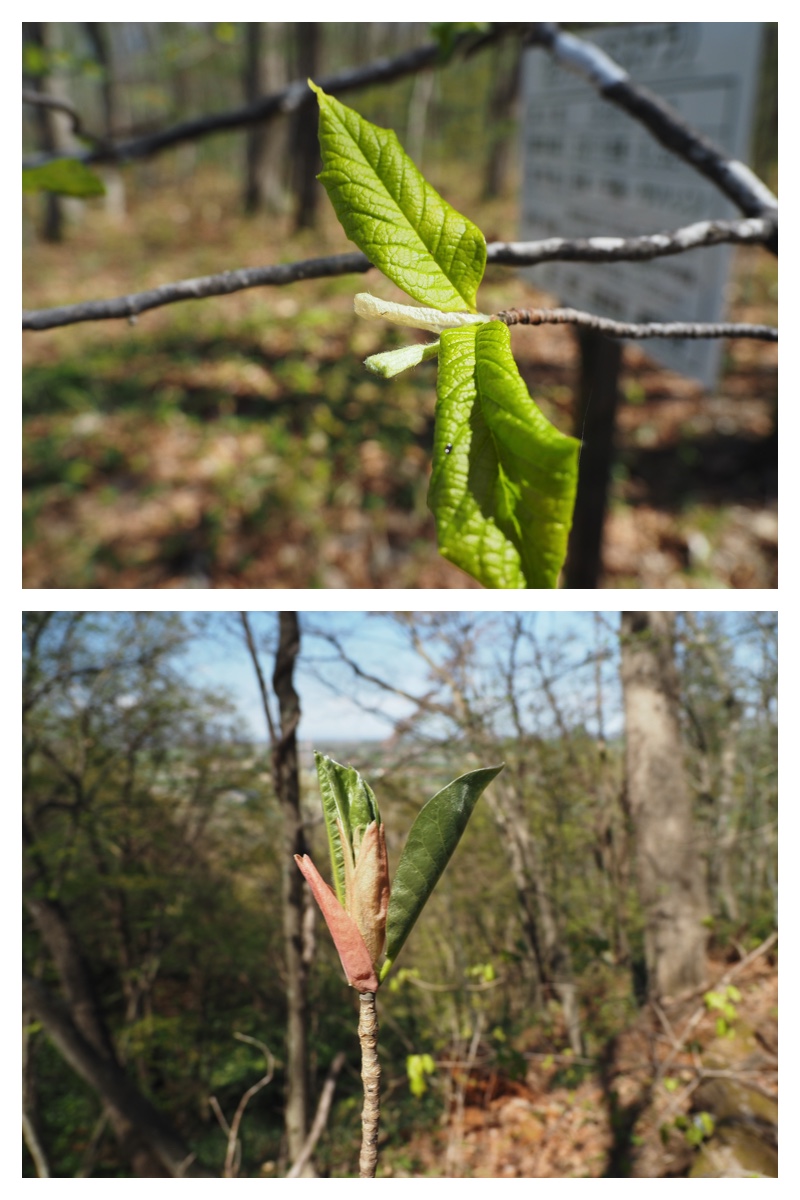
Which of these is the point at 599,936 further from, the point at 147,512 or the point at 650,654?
the point at 147,512

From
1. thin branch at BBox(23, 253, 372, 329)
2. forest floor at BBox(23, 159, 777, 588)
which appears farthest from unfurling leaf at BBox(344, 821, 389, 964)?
forest floor at BBox(23, 159, 777, 588)

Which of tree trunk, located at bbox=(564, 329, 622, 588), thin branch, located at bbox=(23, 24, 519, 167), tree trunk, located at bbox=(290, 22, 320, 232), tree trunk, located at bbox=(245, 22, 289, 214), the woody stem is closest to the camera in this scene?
the woody stem

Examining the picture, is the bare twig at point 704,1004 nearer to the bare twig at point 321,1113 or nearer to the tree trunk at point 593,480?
the bare twig at point 321,1113

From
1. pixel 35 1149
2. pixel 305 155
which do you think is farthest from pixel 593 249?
pixel 305 155

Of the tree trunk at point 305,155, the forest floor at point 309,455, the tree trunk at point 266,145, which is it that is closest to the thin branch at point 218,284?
the forest floor at point 309,455

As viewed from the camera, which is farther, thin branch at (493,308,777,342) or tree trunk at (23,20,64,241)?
tree trunk at (23,20,64,241)

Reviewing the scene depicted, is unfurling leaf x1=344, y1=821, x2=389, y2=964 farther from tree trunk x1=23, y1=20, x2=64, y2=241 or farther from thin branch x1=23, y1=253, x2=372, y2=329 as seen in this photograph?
tree trunk x1=23, y1=20, x2=64, y2=241
